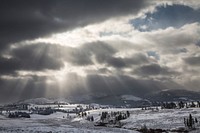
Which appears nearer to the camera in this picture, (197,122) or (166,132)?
(166,132)

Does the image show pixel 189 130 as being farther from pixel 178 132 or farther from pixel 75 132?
pixel 75 132

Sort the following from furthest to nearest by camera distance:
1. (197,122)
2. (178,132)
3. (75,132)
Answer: (197,122), (178,132), (75,132)

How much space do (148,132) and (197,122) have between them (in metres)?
42.8

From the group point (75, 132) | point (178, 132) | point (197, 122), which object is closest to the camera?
point (75, 132)

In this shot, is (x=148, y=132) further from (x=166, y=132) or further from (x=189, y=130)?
(x=189, y=130)

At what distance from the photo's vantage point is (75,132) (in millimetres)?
75875

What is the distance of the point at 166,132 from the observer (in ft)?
431

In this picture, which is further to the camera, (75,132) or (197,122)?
(197,122)

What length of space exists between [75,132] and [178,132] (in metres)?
69.1

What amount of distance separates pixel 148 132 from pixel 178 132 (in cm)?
1263

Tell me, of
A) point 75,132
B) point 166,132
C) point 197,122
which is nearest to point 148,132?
point 166,132

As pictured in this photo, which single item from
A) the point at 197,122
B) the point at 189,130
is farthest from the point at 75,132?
the point at 197,122

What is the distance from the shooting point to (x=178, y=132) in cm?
13150

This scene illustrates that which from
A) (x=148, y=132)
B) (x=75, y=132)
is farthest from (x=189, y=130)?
(x=75, y=132)
